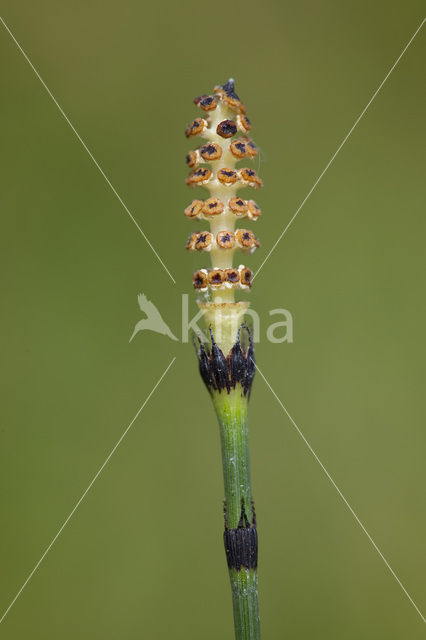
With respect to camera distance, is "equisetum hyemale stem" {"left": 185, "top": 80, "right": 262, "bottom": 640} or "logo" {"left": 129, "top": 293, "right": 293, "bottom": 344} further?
"logo" {"left": 129, "top": 293, "right": 293, "bottom": 344}

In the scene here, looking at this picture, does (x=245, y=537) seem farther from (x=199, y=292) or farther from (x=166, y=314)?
(x=166, y=314)

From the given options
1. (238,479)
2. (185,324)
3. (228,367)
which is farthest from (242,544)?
(185,324)

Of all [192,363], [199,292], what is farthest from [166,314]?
[199,292]

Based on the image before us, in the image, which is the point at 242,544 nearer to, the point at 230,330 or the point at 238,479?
the point at 238,479

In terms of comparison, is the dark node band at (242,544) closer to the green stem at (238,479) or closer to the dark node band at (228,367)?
the green stem at (238,479)

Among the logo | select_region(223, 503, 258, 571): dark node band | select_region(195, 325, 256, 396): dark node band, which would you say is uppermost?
the logo

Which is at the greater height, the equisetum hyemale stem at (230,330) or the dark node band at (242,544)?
the equisetum hyemale stem at (230,330)

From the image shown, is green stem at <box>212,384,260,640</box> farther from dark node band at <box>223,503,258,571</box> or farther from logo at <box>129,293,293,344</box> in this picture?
logo at <box>129,293,293,344</box>

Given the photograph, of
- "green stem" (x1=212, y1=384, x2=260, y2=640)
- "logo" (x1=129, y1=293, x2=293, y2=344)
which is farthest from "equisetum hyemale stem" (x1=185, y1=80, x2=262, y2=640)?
"logo" (x1=129, y1=293, x2=293, y2=344)

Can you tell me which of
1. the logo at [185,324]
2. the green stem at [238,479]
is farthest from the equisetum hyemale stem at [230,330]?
the logo at [185,324]
